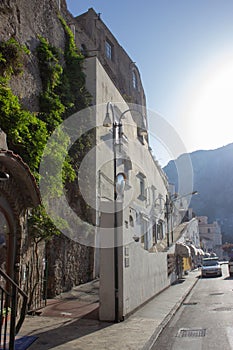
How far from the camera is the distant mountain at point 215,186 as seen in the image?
127812 mm

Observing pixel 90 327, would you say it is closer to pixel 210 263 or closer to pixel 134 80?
pixel 210 263

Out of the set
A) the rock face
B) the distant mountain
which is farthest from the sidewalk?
the distant mountain

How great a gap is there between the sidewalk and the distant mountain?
105721 millimetres

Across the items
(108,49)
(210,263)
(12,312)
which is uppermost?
(108,49)

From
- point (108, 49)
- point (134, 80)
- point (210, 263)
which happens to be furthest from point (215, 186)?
point (108, 49)

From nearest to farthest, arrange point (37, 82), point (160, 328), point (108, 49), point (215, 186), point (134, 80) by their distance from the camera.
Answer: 1. point (160, 328)
2. point (37, 82)
3. point (108, 49)
4. point (134, 80)
5. point (215, 186)

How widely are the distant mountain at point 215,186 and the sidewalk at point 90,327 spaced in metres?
106

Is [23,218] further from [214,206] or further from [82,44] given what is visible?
[214,206]

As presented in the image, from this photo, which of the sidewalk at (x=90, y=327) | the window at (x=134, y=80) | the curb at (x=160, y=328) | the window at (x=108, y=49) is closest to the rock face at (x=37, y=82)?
the sidewalk at (x=90, y=327)

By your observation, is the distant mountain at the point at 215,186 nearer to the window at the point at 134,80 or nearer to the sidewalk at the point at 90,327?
the window at the point at 134,80

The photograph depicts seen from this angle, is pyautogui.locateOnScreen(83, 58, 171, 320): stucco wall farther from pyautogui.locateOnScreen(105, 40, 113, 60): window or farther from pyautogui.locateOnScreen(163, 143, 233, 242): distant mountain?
pyautogui.locateOnScreen(163, 143, 233, 242): distant mountain

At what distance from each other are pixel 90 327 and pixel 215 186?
140101 millimetres

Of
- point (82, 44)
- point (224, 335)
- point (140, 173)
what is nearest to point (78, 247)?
point (224, 335)

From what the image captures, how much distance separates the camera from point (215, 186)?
142 m
